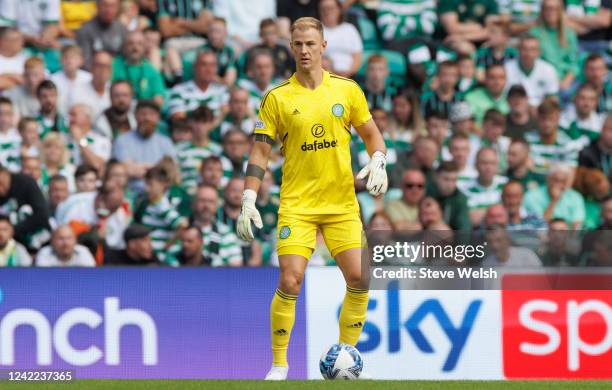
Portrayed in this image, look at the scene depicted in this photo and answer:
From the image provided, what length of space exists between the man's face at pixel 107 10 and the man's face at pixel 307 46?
609 centimetres

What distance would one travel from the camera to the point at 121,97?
43.9ft

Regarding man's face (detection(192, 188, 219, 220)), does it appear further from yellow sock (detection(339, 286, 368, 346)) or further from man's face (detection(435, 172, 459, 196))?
yellow sock (detection(339, 286, 368, 346))

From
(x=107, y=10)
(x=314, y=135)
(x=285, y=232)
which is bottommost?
(x=285, y=232)

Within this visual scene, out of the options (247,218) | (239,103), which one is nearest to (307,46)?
(247,218)

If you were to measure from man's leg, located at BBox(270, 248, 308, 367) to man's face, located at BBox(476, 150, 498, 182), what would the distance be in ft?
16.6

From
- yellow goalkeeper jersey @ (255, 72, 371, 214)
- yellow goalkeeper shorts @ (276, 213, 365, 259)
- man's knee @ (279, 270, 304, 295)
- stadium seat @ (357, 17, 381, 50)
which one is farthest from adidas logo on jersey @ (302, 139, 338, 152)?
stadium seat @ (357, 17, 381, 50)

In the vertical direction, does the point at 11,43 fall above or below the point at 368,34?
above

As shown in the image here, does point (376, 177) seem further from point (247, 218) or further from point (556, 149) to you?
point (556, 149)

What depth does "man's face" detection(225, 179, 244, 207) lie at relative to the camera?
490 inches

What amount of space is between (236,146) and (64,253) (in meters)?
2.28

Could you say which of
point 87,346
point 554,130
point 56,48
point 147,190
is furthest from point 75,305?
point 554,130

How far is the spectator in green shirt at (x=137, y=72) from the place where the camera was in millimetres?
13656

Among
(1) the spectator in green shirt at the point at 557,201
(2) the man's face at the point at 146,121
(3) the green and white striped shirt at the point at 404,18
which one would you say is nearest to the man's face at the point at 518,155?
(1) the spectator in green shirt at the point at 557,201

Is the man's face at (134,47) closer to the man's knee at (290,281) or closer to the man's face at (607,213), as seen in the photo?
the man's face at (607,213)
